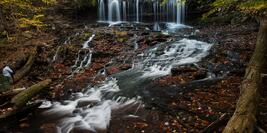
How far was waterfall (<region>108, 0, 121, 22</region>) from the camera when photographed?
28661mm

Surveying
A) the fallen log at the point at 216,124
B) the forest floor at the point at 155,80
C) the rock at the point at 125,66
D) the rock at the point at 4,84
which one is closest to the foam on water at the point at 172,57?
the rock at the point at 125,66

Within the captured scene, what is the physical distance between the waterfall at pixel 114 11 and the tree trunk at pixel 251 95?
66.0 feet

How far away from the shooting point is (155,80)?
35.7ft

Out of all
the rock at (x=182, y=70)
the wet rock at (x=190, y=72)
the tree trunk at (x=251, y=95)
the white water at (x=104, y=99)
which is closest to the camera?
the tree trunk at (x=251, y=95)

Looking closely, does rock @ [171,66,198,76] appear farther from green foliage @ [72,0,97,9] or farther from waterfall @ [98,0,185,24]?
green foliage @ [72,0,97,9]

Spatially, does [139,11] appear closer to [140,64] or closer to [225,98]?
[140,64]

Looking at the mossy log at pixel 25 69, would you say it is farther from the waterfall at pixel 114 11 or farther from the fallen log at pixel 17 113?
the waterfall at pixel 114 11

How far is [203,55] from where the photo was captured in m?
13.8

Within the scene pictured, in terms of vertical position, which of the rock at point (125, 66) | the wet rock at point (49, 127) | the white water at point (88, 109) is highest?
the rock at point (125, 66)

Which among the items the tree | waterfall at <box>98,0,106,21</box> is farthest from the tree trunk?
waterfall at <box>98,0,106,21</box>

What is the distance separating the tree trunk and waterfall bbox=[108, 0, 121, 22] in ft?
66.0

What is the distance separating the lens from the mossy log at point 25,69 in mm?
11267

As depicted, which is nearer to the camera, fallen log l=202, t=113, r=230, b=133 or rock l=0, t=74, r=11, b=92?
fallen log l=202, t=113, r=230, b=133

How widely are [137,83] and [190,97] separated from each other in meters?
2.67
